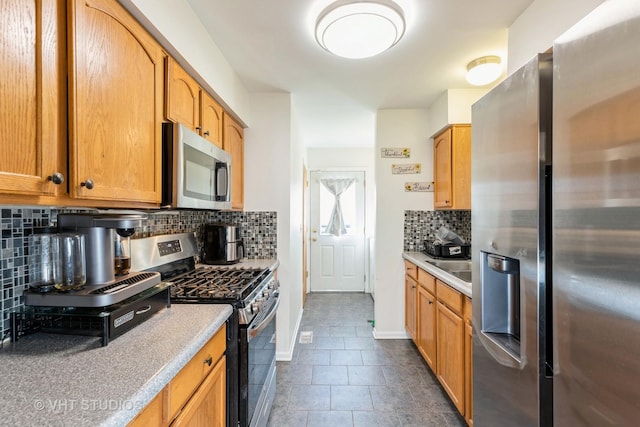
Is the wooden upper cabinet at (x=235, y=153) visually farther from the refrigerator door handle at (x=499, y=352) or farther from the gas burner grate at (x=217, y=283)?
the refrigerator door handle at (x=499, y=352)

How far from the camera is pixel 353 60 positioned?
2086 mm

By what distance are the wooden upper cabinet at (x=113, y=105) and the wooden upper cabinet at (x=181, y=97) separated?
66 millimetres

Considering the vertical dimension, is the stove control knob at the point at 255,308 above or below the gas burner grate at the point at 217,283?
below

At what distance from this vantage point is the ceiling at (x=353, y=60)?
1558 mm

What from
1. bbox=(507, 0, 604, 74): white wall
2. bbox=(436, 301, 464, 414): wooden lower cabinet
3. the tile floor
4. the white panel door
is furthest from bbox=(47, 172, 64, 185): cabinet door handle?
the white panel door

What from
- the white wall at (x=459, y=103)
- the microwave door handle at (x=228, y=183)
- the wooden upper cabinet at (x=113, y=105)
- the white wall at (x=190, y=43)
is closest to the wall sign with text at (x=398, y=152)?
the white wall at (x=459, y=103)

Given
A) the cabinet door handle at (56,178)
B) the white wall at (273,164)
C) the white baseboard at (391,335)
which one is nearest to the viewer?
the cabinet door handle at (56,178)

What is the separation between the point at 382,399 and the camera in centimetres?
206

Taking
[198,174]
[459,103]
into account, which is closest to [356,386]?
[198,174]

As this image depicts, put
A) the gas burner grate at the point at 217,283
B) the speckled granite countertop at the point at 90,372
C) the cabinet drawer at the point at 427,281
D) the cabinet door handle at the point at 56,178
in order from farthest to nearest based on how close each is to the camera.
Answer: the cabinet drawer at the point at 427,281 < the gas burner grate at the point at 217,283 < the cabinet door handle at the point at 56,178 < the speckled granite countertop at the point at 90,372

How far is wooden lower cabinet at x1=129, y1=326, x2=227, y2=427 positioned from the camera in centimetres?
81

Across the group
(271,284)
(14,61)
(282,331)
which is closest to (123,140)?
(14,61)

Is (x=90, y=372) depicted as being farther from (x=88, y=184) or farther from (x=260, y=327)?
(x=260, y=327)

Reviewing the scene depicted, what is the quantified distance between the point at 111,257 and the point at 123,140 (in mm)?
435
